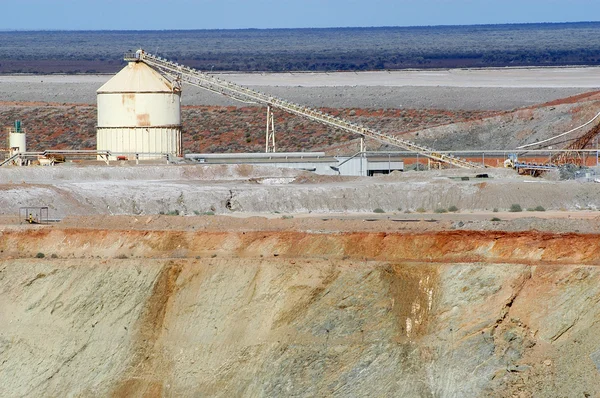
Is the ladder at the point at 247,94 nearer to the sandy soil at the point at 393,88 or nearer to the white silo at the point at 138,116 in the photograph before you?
the white silo at the point at 138,116

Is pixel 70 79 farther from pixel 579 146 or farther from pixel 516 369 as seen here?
pixel 516 369

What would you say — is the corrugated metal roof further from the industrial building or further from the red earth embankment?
the red earth embankment

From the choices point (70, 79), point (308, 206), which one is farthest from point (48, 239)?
point (70, 79)

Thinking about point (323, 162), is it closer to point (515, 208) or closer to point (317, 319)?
point (515, 208)

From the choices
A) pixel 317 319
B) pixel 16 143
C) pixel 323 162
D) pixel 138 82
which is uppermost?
pixel 138 82

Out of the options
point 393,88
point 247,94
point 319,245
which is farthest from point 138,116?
point 393,88

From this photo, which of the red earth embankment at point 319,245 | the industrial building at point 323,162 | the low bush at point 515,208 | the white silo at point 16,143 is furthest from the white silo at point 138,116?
the red earth embankment at point 319,245

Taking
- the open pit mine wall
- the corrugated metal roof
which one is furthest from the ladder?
the open pit mine wall
